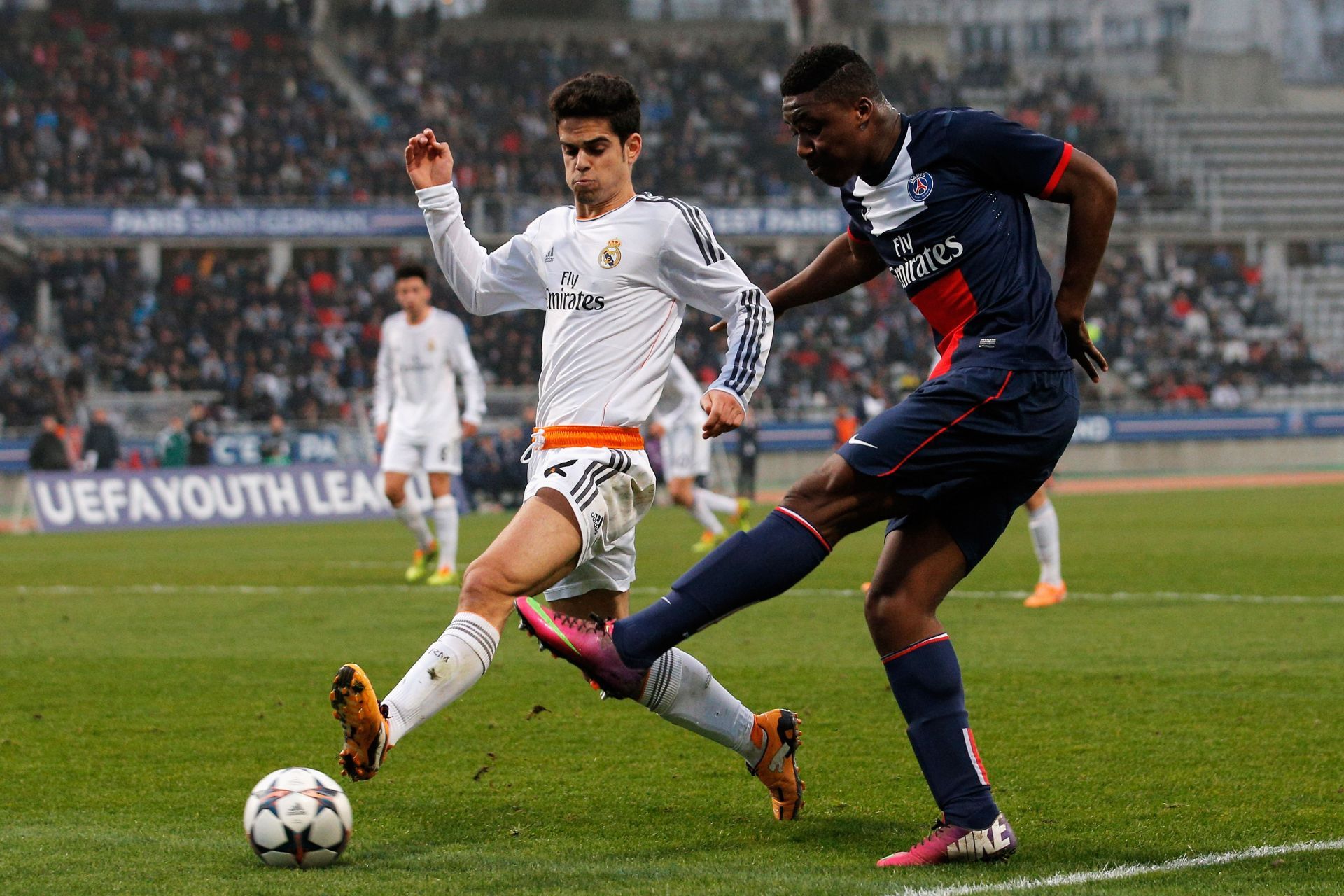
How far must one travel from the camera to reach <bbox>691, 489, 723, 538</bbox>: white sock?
17047mm

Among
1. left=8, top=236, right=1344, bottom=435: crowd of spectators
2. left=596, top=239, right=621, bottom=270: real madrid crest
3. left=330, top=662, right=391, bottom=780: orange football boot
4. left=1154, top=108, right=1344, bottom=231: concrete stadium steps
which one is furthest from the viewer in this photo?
left=1154, top=108, right=1344, bottom=231: concrete stadium steps

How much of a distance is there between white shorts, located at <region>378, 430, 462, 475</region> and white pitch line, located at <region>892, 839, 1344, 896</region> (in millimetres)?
9814

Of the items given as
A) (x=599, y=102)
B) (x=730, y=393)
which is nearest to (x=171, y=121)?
(x=599, y=102)

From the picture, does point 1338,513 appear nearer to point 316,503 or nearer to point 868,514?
point 316,503

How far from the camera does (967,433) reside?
4211 millimetres

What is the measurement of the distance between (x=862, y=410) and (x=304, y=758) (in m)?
19.9

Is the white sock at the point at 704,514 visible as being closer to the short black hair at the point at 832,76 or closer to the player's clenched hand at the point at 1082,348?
the player's clenched hand at the point at 1082,348

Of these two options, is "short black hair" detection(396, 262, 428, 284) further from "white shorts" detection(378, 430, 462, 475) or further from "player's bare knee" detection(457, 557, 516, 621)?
"player's bare knee" detection(457, 557, 516, 621)

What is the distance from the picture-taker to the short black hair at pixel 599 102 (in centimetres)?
501

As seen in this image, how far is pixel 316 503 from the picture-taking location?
24250 millimetres

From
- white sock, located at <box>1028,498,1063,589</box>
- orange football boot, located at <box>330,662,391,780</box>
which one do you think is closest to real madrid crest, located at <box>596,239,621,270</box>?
orange football boot, located at <box>330,662,391,780</box>

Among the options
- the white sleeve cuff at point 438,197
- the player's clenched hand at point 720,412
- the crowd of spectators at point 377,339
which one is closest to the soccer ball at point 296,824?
the player's clenched hand at point 720,412

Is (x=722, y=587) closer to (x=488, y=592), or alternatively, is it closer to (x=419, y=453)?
(x=488, y=592)

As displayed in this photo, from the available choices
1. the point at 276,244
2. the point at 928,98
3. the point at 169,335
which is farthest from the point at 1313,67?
the point at 169,335
